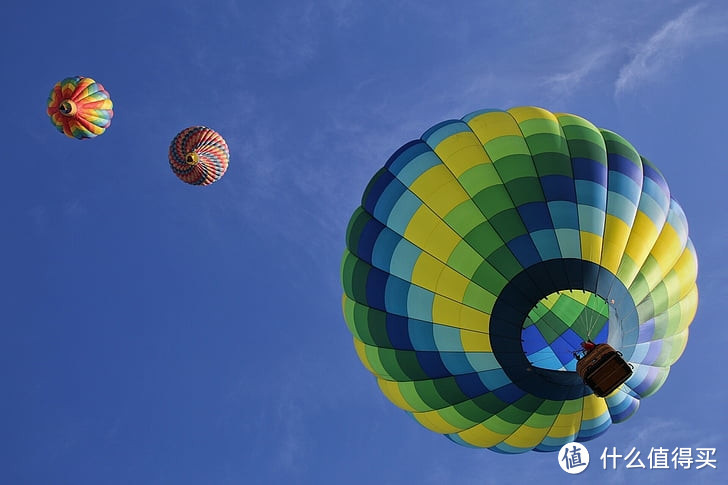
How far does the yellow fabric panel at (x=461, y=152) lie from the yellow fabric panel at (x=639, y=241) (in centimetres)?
276

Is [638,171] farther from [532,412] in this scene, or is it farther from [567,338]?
[532,412]

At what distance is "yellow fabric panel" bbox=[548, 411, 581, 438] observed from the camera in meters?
12.5

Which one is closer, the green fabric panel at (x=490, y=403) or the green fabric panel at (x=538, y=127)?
the green fabric panel at (x=490, y=403)

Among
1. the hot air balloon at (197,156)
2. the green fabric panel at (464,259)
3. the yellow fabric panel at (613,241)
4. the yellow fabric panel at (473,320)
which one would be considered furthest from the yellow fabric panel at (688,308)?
the hot air balloon at (197,156)

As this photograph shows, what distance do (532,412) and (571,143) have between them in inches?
188

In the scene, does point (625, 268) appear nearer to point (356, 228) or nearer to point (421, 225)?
point (421, 225)

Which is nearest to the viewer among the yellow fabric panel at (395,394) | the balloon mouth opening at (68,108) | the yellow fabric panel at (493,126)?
the yellow fabric panel at (493,126)

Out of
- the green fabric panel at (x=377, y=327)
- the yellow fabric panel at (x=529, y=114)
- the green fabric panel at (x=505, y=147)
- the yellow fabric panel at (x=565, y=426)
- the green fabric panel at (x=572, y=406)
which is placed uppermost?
the yellow fabric panel at (x=529, y=114)

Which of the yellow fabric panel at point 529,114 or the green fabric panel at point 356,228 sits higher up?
the yellow fabric panel at point 529,114

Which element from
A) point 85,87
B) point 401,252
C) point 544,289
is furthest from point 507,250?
point 85,87

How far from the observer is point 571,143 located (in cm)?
1263

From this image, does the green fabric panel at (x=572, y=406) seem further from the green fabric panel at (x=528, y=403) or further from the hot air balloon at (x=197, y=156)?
the hot air balloon at (x=197, y=156)

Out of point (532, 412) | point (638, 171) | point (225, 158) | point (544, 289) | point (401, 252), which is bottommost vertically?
point (532, 412)

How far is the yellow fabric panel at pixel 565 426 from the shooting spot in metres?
12.5
